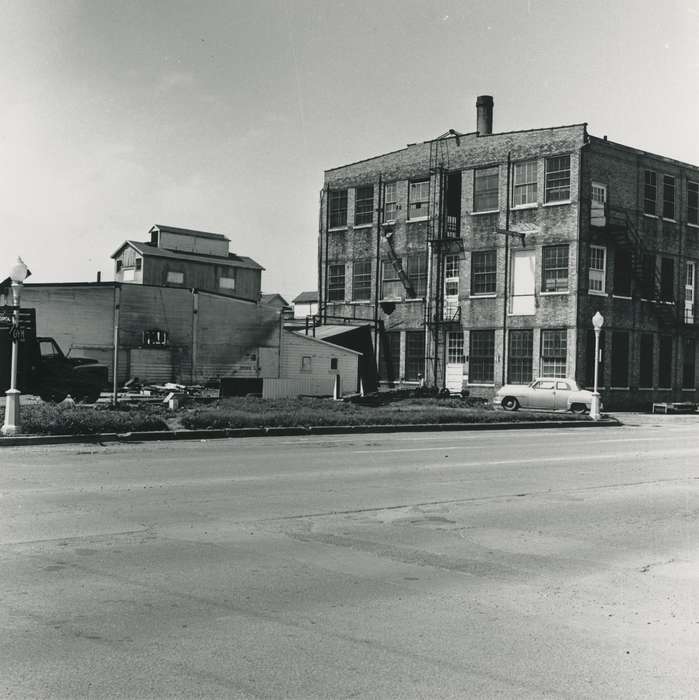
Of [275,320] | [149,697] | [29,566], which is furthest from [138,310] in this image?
[149,697]

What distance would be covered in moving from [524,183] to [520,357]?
341 inches

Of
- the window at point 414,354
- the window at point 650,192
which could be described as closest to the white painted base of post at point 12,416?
the window at point 414,354

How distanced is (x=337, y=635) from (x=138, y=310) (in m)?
30.2

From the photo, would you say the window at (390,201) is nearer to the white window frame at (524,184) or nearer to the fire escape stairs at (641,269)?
the white window frame at (524,184)

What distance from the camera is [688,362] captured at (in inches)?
1836

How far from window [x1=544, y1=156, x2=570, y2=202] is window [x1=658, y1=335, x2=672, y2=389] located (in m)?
9.53

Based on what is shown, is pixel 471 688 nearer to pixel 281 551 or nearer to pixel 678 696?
pixel 678 696

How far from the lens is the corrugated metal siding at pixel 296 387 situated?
3578cm

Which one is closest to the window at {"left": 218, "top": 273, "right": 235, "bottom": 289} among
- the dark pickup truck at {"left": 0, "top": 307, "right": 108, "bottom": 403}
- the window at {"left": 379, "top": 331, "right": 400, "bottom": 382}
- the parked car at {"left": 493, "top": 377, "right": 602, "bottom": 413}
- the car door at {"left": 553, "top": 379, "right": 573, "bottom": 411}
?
the window at {"left": 379, "top": 331, "right": 400, "bottom": 382}

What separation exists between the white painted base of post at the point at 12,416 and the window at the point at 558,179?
99.8 ft

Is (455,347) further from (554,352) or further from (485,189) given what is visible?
(485,189)

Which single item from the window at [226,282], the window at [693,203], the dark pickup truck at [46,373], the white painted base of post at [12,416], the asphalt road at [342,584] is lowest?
the asphalt road at [342,584]

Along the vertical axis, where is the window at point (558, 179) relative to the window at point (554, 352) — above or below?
above

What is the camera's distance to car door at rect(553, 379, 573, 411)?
3603 cm
